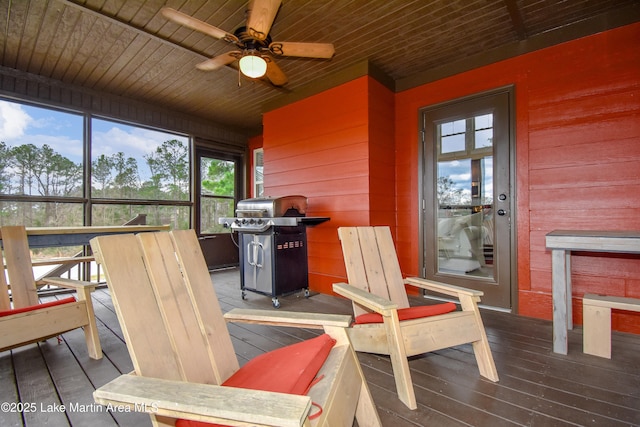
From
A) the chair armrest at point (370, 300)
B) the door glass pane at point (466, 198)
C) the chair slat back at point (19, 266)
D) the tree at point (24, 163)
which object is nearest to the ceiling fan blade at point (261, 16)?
the chair armrest at point (370, 300)

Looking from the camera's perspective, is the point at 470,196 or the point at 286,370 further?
the point at 470,196

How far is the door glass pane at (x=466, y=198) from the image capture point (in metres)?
3.13

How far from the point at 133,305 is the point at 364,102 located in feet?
10.1

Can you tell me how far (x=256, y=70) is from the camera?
2.45 meters

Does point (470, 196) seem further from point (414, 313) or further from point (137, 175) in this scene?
point (137, 175)

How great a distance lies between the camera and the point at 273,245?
127 inches

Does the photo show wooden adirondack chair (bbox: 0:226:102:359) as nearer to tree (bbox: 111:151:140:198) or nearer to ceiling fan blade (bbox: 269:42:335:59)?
tree (bbox: 111:151:140:198)

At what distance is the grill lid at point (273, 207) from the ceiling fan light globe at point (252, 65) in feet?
4.36

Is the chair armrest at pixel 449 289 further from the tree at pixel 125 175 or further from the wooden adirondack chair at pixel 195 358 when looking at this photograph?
the tree at pixel 125 175

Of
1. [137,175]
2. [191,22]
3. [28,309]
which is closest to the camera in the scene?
[28,309]

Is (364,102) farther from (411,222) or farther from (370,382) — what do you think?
(370,382)

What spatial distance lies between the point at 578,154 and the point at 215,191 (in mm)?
5239

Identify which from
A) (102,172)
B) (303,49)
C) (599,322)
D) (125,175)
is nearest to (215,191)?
(125,175)

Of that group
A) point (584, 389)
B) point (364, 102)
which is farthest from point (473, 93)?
point (584, 389)
